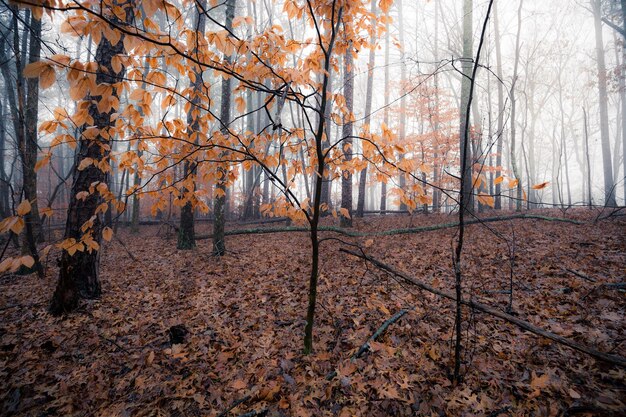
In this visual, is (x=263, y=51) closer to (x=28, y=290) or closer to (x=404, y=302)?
(x=404, y=302)

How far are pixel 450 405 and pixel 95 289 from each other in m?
5.77

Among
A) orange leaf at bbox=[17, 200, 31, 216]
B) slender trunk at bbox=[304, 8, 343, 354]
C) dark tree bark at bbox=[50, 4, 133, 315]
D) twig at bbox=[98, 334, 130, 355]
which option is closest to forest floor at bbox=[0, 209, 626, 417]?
twig at bbox=[98, 334, 130, 355]

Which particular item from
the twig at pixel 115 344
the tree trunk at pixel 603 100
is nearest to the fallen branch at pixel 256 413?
the twig at pixel 115 344

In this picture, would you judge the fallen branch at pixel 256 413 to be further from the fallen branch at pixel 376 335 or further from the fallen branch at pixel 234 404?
the fallen branch at pixel 376 335

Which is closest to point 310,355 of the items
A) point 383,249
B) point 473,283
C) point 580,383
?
point 580,383

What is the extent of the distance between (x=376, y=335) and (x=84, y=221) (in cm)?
480

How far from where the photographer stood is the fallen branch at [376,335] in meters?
3.04

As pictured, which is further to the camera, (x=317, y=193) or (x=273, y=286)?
(x=273, y=286)

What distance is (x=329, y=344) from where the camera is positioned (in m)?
3.55

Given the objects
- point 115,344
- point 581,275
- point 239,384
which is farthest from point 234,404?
point 581,275

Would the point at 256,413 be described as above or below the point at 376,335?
below

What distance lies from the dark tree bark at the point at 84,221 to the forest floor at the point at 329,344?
0.30m

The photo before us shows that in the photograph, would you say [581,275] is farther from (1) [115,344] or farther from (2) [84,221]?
(2) [84,221]

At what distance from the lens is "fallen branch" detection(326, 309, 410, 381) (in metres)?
3.04
